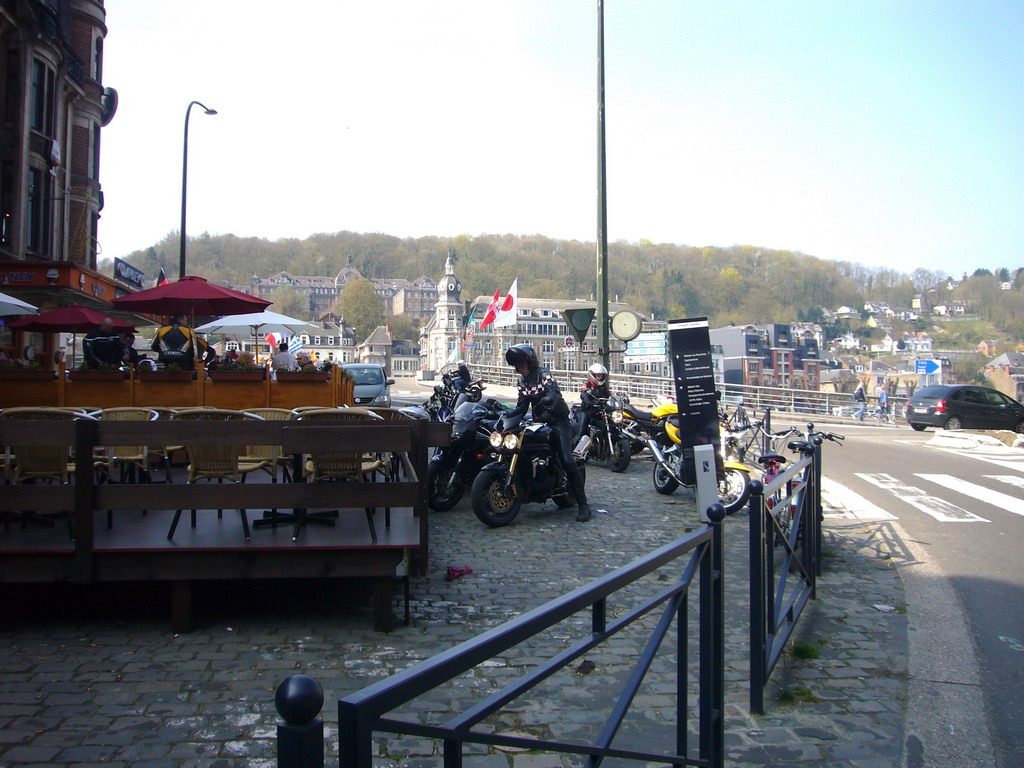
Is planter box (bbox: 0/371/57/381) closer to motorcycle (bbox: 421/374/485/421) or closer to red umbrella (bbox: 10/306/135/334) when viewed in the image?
red umbrella (bbox: 10/306/135/334)

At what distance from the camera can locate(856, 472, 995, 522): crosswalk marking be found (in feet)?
31.7

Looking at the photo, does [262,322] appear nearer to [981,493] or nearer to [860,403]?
[981,493]

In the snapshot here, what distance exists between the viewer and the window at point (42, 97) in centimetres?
2388

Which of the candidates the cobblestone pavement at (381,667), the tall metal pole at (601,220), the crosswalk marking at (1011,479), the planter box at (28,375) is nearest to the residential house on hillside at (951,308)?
the crosswalk marking at (1011,479)

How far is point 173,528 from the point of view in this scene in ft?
17.8

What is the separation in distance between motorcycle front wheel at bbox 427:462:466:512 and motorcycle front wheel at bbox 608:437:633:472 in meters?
4.05

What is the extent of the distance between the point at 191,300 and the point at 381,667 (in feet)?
25.3

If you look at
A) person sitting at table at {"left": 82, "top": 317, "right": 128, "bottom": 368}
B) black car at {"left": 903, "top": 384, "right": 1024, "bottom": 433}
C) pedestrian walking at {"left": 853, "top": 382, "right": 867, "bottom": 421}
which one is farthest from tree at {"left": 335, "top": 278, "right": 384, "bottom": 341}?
person sitting at table at {"left": 82, "top": 317, "right": 128, "bottom": 368}

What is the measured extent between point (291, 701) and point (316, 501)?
4037 millimetres

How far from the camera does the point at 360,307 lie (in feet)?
329

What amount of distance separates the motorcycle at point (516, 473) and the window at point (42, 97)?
22.4 meters

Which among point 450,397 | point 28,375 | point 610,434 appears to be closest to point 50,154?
point 28,375

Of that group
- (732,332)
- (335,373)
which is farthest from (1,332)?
(732,332)

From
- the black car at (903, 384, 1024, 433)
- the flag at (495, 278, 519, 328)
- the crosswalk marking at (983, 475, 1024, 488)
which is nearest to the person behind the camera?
the crosswalk marking at (983, 475, 1024, 488)
